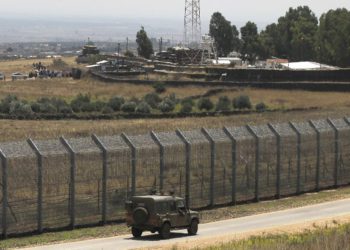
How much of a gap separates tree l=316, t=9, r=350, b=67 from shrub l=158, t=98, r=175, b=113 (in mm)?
51730

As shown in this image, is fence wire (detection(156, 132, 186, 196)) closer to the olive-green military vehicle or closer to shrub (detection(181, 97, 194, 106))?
the olive-green military vehicle

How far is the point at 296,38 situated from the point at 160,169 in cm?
12987

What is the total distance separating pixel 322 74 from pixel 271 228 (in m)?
70.0

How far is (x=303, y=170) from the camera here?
39406 millimetres

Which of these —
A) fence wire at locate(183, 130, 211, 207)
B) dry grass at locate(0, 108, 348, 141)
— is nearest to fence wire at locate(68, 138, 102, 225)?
fence wire at locate(183, 130, 211, 207)

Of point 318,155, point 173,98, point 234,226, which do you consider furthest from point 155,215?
point 173,98

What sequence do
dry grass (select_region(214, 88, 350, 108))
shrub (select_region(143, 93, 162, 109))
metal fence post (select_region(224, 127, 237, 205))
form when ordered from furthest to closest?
shrub (select_region(143, 93, 162, 109))
dry grass (select_region(214, 88, 350, 108))
metal fence post (select_region(224, 127, 237, 205))

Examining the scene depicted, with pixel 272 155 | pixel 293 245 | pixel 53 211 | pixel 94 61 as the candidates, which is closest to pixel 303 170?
pixel 272 155

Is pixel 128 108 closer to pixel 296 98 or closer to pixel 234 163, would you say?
pixel 296 98

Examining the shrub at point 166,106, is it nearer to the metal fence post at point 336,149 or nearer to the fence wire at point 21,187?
the metal fence post at point 336,149

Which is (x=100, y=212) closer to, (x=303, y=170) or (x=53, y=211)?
(x=53, y=211)

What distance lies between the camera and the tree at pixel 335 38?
13156cm

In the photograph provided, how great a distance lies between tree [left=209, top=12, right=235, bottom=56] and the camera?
186625mm

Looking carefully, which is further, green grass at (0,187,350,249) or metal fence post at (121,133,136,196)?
metal fence post at (121,133,136,196)
